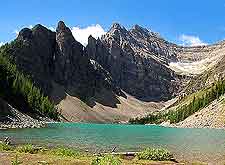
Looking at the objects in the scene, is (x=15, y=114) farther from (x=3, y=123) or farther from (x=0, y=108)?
(x=3, y=123)

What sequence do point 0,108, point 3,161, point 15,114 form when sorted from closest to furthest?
point 3,161
point 0,108
point 15,114

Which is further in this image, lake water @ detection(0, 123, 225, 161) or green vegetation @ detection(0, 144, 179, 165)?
lake water @ detection(0, 123, 225, 161)

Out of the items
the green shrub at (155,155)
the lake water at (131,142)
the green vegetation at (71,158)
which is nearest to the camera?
the green vegetation at (71,158)

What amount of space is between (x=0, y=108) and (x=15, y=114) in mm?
15259

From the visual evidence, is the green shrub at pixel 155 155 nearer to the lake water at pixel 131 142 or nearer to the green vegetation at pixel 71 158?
the green vegetation at pixel 71 158

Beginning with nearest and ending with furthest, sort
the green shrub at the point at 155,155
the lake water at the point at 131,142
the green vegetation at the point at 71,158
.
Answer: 1. the green vegetation at the point at 71,158
2. the green shrub at the point at 155,155
3. the lake water at the point at 131,142

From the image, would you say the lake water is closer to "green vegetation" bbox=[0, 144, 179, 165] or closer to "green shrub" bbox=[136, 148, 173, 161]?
"green shrub" bbox=[136, 148, 173, 161]

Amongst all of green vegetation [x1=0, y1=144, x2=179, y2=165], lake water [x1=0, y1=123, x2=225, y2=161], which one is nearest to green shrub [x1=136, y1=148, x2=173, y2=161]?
green vegetation [x1=0, y1=144, x2=179, y2=165]

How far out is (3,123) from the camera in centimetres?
13888

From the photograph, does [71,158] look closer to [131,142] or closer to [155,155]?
[155,155]

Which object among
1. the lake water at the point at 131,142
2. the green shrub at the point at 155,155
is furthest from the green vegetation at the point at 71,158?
the lake water at the point at 131,142

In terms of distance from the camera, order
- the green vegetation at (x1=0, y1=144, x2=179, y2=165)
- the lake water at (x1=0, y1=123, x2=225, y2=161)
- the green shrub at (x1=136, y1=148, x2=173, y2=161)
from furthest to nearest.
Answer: the lake water at (x1=0, y1=123, x2=225, y2=161) → the green shrub at (x1=136, y1=148, x2=173, y2=161) → the green vegetation at (x1=0, y1=144, x2=179, y2=165)

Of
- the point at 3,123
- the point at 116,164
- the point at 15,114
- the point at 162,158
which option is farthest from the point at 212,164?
the point at 15,114

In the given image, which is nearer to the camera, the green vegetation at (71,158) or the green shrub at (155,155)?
the green vegetation at (71,158)
